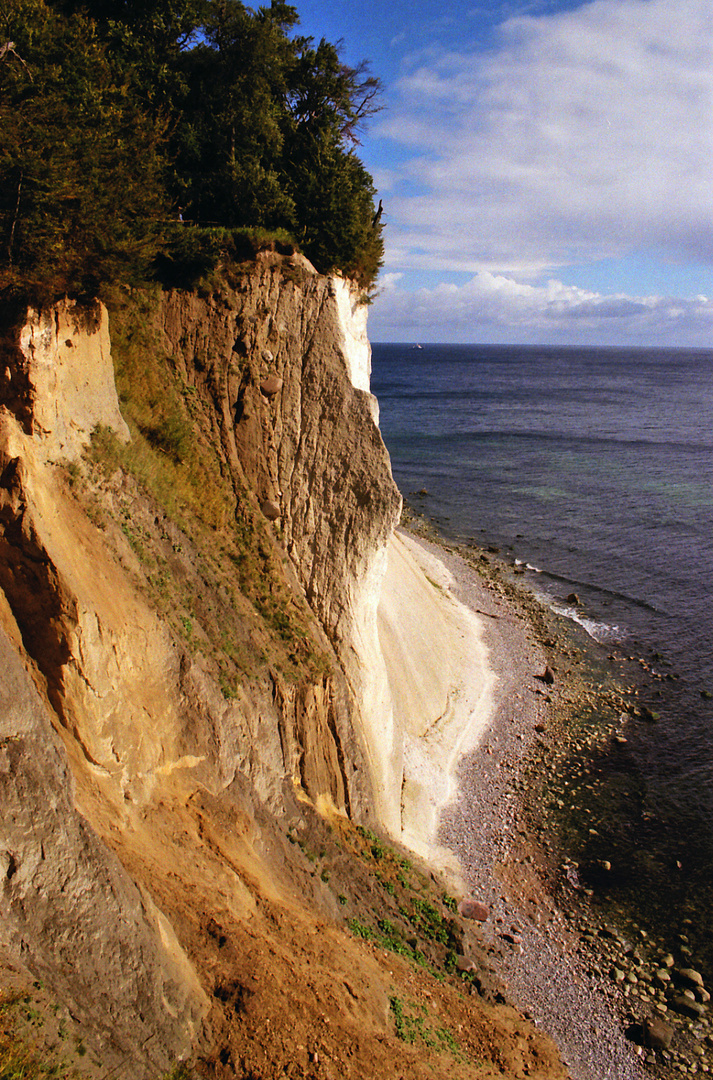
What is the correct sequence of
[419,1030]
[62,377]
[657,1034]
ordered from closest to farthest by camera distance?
1. [419,1030]
2. [62,377]
3. [657,1034]

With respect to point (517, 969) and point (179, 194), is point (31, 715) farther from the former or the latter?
point (179, 194)

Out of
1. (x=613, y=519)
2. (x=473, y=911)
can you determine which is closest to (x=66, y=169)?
(x=473, y=911)

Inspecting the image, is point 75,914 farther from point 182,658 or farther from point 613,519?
point 613,519

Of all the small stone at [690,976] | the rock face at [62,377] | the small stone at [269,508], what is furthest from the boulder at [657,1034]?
the rock face at [62,377]

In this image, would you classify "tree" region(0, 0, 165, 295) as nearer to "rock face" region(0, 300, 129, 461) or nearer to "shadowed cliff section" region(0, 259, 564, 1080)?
"rock face" region(0, 300, 129, 461)

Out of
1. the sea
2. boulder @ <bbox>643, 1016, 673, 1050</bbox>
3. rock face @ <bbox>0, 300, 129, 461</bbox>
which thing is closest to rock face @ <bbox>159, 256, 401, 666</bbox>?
rock face @ <bbox>0, 300, 129, 461</bbox>

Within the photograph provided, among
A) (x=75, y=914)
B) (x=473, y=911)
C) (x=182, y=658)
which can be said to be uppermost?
(x=182, y=658)
